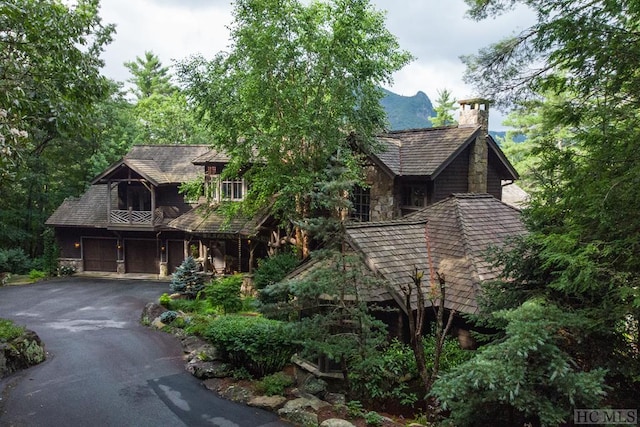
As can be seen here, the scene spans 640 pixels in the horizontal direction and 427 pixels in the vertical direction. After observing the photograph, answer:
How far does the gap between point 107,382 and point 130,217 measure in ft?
52.9

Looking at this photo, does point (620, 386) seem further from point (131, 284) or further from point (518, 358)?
point (131, 284)

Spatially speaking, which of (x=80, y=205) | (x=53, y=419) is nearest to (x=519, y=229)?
(x=53, y=419)

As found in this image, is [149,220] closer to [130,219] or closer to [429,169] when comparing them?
[130,219]

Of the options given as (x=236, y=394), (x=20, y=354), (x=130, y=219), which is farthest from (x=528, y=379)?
(x=130, y=219)

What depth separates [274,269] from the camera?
1788 centimetres

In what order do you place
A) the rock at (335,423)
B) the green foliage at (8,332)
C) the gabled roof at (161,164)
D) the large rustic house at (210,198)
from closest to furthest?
the rock at (335,423) < the green foliage at (8,332) < the large rustic house at (210,198) < the gabled roof at (161,164)

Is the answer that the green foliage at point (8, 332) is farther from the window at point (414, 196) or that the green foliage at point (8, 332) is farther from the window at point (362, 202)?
the window at point (414, 196)

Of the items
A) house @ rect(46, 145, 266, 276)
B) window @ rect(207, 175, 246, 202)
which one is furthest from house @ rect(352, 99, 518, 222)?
house @ rect(46, 145, 266, 276)

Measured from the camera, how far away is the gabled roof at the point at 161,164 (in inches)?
975

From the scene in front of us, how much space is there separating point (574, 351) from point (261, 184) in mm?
12597

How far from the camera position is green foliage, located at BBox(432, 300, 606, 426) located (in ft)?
18.4

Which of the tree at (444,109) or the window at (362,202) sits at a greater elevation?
the tree at (444,109)

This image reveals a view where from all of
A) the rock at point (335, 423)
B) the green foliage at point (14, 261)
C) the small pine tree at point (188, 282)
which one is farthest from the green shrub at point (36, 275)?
the rock at point (335, 423)

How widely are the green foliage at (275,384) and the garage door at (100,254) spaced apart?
20.5m
